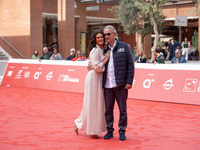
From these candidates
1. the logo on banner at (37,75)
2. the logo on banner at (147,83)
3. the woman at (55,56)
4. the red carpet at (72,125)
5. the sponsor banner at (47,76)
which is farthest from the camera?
the woman at (55,56)

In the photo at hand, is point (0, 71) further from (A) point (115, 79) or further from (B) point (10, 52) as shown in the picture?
(A) point (115, 79)

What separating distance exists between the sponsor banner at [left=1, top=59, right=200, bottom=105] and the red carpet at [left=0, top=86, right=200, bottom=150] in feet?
1.33

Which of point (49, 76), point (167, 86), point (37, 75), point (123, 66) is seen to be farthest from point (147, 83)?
point (123, 66)

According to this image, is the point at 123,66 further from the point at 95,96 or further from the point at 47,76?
the point at 47,76

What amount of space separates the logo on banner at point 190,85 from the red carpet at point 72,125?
22.0 inches

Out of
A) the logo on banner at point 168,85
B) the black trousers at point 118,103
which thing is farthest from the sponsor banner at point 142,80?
the black trousers at point 118,103

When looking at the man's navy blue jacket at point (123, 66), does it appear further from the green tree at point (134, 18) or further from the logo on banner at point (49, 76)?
the green tree at point (134, 18)

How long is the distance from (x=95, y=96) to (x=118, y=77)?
0.54 m

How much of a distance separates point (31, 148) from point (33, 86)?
29.4 ft

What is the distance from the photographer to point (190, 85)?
32.7 feet

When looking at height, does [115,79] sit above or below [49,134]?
above

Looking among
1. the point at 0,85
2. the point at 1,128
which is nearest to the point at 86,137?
the point at 1,128

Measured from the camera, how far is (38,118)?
7.64 m

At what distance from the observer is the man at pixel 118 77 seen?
217 inches
